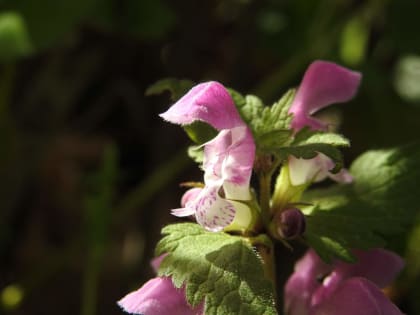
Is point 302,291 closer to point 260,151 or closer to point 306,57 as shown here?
point 260,151

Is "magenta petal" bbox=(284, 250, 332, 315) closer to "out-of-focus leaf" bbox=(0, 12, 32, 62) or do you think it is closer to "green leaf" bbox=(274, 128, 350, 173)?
"green leaf" bbox=(274, 128, 350, 173)

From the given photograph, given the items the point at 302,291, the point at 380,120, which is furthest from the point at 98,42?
the point at 302,291

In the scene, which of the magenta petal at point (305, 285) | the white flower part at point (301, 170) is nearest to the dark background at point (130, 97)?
the magenta petal at point (305, 285)

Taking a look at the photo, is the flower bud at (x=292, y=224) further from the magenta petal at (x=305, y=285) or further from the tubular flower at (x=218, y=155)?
the magenta petal at (x=305, y=285)

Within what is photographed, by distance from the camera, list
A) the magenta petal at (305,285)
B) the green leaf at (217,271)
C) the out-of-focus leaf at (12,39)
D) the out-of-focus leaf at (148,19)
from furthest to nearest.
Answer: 1. the out-of-focus leaf at (148,19)
2. the out-of-focus leaf at (12,39)
3. the magenta petal at (305,285)
4. the green leaf at (217,271)

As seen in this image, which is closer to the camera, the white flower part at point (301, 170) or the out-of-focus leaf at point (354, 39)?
the white flower part at point (301, 170)

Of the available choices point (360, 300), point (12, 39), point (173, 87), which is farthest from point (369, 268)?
point (12, 39)
